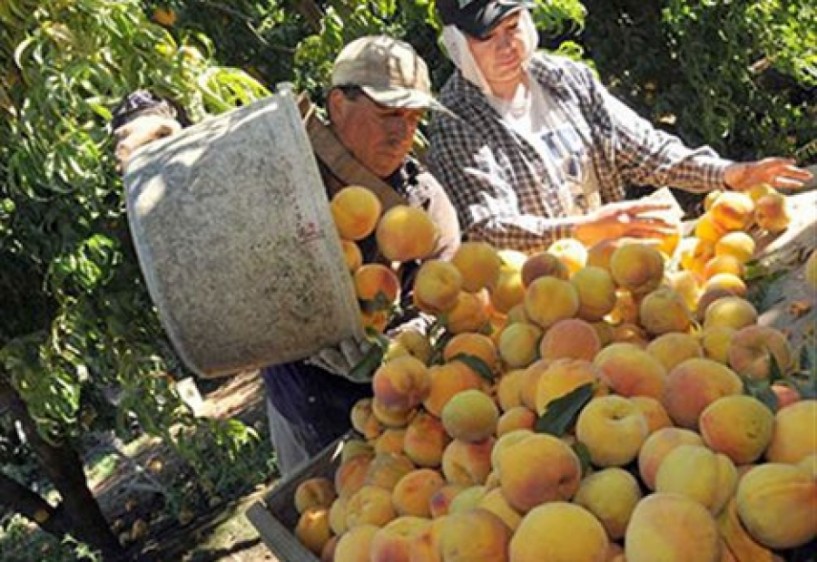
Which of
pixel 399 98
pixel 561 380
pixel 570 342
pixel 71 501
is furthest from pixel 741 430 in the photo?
pixel 71 501

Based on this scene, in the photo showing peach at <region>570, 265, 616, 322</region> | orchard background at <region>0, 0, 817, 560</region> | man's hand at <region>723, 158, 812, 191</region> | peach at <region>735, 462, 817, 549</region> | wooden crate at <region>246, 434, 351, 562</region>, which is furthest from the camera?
orchard background at <region>0, 0, 817, 560</region>

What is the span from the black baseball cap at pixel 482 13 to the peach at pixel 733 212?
2.24 feet

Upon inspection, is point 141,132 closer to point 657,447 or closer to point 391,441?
point 391,441

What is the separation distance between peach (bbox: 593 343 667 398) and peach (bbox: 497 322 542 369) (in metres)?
0.19

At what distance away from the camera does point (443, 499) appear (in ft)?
4.44

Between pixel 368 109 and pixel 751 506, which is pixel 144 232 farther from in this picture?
pixel 751 506

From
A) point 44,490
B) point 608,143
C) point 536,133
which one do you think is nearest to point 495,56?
point 536,133

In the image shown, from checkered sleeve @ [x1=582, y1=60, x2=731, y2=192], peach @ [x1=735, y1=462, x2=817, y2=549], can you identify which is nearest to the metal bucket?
peach @ [x1=735, y1=462, x2=817, y2=549]

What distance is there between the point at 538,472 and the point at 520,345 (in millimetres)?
417

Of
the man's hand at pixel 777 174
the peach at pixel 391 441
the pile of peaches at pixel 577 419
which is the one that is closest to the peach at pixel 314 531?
the pile of peaches at pixel 577 419

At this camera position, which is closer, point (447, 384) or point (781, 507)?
point (781, 507)

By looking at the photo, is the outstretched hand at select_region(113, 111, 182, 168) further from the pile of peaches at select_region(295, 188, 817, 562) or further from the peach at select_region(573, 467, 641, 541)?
the peach at select_region(573, 467, 641, 541)

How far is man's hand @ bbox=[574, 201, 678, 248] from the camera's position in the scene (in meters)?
1.99

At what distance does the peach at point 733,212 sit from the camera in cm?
192
